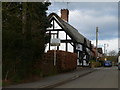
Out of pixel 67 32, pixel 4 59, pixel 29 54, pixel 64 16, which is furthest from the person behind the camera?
pixel 64 16

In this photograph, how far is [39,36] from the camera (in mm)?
22594

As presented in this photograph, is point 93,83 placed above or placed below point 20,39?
below

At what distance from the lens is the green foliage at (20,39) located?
19.3 m

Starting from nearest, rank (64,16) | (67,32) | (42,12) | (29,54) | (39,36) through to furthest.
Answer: (29,54), (39,36), (42,12), (67,32), (64,16)

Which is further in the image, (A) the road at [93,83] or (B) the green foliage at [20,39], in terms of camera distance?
(A) the road at [93,83]

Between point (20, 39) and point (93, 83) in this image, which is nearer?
point (20, 39)

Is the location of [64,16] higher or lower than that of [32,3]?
higher

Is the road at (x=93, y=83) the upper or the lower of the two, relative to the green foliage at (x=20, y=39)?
lower

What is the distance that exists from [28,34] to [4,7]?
8.26 ft

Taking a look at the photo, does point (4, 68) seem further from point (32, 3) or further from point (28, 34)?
point (32, 3)

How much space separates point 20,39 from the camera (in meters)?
19.6

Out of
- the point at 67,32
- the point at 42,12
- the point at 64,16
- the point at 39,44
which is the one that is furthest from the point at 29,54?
the point at 64,16

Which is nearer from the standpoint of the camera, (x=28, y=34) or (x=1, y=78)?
(x=1, y=78)

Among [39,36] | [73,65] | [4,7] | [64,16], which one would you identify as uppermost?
[64,16]
